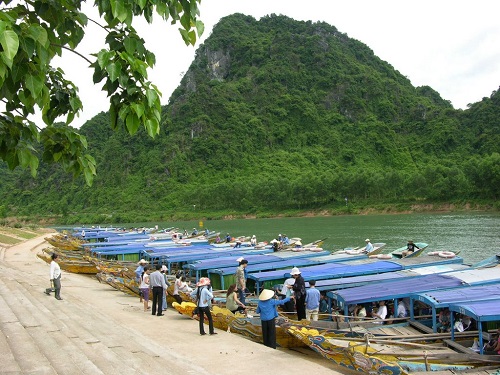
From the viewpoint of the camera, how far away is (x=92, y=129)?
471 feet

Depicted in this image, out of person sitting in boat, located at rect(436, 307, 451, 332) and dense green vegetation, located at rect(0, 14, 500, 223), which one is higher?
dense green vegetation, located at rect(0, 14, 500, 223)

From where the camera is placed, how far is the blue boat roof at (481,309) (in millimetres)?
8755

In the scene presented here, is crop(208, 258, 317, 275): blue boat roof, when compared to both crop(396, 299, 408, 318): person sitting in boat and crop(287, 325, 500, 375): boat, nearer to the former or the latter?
crop(396, 299, 408, 318): person sitting in boat

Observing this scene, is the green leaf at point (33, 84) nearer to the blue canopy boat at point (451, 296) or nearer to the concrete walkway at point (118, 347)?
the concrete walkway at point (118, 347)

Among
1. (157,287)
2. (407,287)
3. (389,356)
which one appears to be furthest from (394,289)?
(157,287)

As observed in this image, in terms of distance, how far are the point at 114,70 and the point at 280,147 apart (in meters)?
122

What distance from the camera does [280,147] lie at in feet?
408

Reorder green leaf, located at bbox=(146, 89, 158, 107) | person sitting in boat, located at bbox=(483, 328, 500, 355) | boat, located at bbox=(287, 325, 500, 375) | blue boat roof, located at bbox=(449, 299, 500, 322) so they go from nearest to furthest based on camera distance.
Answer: green leaf, located at bbox=(146, 89, 158, 107), boat, located at bbox=(287, 325, 500, 375), blue boat roof, located at bbox=(449, 299, 500, 322), person sitting in boat, located at bbox=(483, 328, 500, 355)

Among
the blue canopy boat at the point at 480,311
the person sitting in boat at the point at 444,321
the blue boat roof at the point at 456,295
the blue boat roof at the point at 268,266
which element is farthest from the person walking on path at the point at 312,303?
the blue boat roof at the point at 268,266

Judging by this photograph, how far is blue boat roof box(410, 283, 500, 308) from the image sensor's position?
10.2 meters

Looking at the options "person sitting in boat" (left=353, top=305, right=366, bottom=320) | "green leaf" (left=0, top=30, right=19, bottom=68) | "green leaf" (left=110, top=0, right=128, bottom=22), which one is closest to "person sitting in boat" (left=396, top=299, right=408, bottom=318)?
"person sitting in boat" (left=353, top=305, right=366, bottom=320)

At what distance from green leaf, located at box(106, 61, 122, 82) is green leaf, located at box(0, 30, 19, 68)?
0.69 meters

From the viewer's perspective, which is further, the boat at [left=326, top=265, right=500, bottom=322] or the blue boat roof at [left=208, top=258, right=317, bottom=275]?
the blue boat roof at [left=208, top=258, right=317, bottom=275]

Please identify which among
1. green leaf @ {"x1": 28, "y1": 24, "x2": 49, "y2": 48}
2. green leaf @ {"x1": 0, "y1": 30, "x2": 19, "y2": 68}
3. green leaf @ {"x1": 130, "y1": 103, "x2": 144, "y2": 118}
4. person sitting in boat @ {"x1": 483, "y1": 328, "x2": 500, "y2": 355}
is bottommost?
person sitting in boat @ {"x1": 483, "y1": 328, "x2": 500, "y2": 355}
